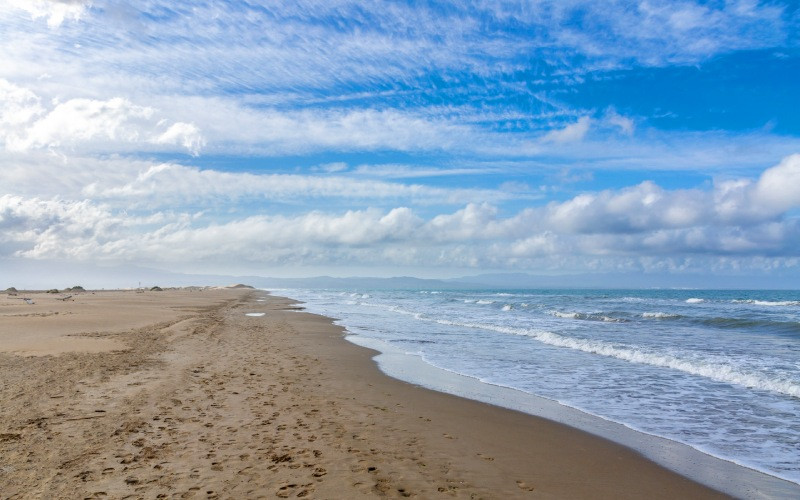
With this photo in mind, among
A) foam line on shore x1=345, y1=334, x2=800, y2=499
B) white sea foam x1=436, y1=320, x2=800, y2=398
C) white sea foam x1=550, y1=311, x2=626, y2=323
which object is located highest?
white sea foam x1=550, y1=311, x2=626, y2=323

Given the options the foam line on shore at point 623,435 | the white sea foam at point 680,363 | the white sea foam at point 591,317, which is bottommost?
the foam line on shore at point 623,435

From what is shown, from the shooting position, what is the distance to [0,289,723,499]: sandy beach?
19.4ft

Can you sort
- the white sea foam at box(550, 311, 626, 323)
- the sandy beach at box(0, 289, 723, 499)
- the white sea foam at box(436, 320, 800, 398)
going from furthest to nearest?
the white sea foam at box(550, 311, 626, 323) → the white sea foam at box(436, 320, 800, 398) → the sandy beach at box(0, 289, 723, 499)

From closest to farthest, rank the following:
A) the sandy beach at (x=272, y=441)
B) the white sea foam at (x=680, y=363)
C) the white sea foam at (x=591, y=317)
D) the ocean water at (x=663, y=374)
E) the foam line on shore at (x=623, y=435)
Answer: the sandy beach at (x=272, y=441) < the foam line on shore at (x=623, y=435) < the ocean water at (x=663, y=374) < the white sea foam at (x=680, y=363) < the white sea foam at (x=591, y=317)

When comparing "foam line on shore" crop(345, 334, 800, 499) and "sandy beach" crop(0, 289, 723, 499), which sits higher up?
"sandy beach" crop(0, 289, 723, 499)

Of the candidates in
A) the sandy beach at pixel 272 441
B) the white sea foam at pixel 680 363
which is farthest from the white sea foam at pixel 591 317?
the sandy beach at pixel 272 441

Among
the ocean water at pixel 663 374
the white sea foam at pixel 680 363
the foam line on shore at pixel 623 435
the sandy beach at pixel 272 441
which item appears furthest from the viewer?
the white sea foam at pixel 680 363

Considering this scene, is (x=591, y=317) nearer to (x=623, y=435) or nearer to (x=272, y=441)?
(x=623, y=435)

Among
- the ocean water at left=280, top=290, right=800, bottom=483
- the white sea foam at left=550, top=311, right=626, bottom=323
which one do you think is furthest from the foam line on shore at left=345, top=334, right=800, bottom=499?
the white sea foam at left=550, top=311, right=626, bottom=323

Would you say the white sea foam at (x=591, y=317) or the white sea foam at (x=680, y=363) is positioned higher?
the white sea foam at (x=591, y=317)

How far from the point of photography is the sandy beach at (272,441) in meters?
5.91

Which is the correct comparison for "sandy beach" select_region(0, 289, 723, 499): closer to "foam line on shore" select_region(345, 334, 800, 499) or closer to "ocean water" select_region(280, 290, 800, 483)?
"foam line on shore" select_region(345, 334, 800, 499)

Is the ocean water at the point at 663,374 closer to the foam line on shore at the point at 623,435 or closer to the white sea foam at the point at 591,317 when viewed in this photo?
the foam line on shore at the point at 623,435

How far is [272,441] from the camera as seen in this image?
7.46 m
